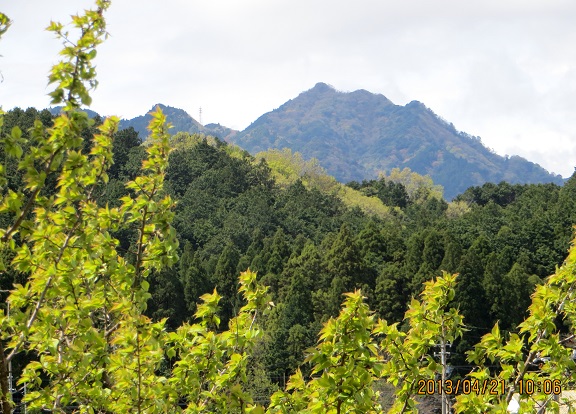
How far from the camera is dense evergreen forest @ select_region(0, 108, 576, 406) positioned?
3091cm

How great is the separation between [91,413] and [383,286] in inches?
1147

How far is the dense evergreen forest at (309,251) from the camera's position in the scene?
30.9m

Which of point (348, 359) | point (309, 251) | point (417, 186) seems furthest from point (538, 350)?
point (417, 186)

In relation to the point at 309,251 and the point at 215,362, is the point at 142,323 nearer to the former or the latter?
the point at 215,362

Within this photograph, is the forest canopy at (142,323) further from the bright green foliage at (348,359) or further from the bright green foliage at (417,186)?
the bright green foliage at (417,186)

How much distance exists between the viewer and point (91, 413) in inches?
153

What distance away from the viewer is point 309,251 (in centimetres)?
3672

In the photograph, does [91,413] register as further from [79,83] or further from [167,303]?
[167,303]

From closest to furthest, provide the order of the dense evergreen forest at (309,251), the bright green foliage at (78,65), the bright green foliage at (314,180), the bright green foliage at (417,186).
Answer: the bright green foliage at (78,65), the dense evergreen forest at (309,251), the bright green foliage at (314,180), the bright green foliage at (417,186)

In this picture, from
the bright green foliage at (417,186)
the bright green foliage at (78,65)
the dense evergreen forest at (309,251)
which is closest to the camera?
the bright green foliage at (78,65)

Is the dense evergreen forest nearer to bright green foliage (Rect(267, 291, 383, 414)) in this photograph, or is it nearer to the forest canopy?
the forest canopy

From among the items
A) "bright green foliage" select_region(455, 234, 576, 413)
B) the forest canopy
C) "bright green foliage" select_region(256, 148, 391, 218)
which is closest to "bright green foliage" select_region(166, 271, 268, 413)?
the forest canopy

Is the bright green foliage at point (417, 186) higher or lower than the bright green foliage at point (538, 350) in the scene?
higher

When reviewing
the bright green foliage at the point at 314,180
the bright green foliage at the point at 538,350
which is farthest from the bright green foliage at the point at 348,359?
the bright green foliage at the point at 314,180
